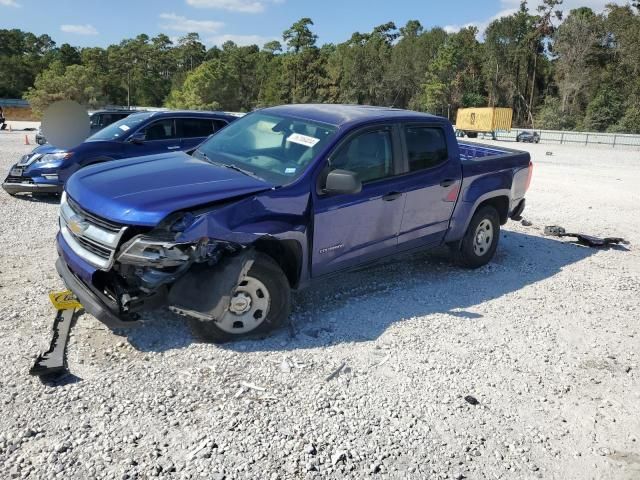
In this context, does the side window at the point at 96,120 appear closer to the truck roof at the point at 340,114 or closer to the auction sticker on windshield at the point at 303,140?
the truck roof at the point at 340,114

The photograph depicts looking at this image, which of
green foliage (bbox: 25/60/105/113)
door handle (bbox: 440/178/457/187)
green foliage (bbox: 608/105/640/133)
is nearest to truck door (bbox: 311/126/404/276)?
door handle (bbox: 440/178/457/187)

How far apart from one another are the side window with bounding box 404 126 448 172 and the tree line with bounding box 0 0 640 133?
5406cm

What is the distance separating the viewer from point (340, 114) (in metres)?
5.18

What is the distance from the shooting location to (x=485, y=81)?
7138 cm

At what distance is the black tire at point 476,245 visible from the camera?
638 cm

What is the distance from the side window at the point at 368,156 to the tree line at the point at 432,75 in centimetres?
5497

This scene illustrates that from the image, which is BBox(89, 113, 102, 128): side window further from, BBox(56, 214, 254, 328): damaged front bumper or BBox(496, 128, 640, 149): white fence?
BBox(496, 128, 640, 149): white fence

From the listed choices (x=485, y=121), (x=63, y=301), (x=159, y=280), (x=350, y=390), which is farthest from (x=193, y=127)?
(x=485, y=121)

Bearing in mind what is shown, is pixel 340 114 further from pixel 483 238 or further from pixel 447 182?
pixel 483 238

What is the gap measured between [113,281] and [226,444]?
150 centimetres

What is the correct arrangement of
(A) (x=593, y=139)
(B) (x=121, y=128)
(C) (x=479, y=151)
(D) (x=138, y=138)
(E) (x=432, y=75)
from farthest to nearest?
1. (E) (x=432, y=75)
2. (A) (x=593, y=139)
3. (B) (x=121, y=128)
4. (D) (x=138, y=138)
5. (C) (x=479, y=151)

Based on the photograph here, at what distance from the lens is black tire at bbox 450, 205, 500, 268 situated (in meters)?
6.38

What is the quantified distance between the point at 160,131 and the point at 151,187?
248 inches

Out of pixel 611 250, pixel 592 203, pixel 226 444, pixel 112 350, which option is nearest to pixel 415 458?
pixel 226 444
